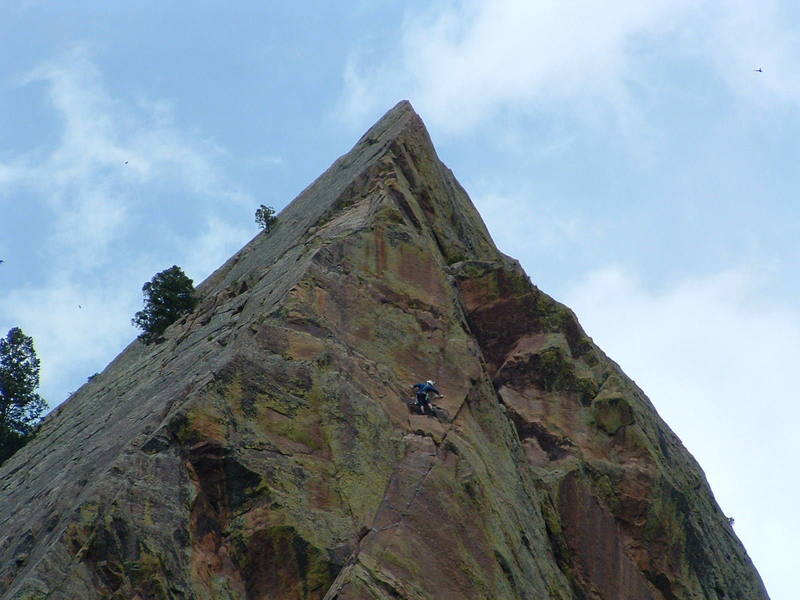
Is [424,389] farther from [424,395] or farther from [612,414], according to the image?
[612,414]

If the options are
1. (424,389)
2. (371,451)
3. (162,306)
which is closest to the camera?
(371,451)

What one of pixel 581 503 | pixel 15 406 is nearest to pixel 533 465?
pixel 581 503

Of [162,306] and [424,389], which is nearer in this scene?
[424,389]

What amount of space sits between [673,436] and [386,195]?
1906cm

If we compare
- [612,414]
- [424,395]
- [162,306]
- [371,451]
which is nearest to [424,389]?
[424,395]

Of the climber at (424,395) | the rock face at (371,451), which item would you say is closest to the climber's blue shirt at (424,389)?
the climber at (424,395)

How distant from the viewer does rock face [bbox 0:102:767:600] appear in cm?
3306

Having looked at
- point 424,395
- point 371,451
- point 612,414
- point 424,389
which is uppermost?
point 612,414

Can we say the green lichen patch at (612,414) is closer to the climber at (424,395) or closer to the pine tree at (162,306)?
the climber at (424,395)

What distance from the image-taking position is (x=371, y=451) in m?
37.3

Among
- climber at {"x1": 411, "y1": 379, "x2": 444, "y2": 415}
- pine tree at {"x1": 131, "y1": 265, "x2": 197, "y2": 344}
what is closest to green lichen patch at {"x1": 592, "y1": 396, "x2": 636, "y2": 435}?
climber at {"x1": 411, "y1": 379, "x2": 444, "y2": 415}

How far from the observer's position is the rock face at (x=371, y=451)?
3306 cm

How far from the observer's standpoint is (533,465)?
45.9 m

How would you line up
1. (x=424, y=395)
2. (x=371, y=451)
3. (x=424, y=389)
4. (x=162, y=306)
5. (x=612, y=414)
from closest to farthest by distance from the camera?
(x=371, y=451) < (x=424, y=395) < (x=424, y=389) < (x=612, y=414) < (x=162, y=306)
